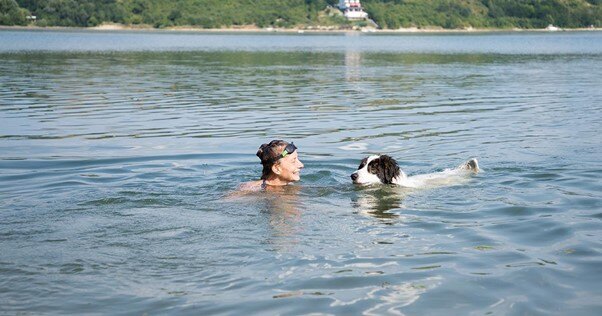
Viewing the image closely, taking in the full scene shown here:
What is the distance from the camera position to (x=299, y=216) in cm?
902

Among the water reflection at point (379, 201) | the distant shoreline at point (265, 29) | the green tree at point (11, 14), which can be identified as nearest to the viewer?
the water reflection at point (379, 201)

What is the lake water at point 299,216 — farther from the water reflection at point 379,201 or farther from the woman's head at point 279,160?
the woman's head at point 279,160

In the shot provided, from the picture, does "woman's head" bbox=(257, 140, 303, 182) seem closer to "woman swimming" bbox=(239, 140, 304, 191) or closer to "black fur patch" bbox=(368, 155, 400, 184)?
"woman swimming" bbox=(239, 140, 304, 191)

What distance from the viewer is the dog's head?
996 cm

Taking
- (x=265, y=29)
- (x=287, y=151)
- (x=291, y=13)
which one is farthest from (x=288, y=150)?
(x=291, y=13)

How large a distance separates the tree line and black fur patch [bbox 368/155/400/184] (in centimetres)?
12284

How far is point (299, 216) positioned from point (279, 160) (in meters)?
1.33

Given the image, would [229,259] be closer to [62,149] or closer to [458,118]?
[62,149]

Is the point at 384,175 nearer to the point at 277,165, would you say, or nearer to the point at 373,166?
the point at 373,166

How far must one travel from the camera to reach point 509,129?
16453 millimetres

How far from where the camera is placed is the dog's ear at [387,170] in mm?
9941

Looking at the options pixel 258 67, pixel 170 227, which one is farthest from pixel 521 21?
pixel 170 227

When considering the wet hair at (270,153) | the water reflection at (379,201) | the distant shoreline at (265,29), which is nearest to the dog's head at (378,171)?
the water reflection at (379,201)

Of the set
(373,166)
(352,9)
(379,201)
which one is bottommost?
(379,201)
